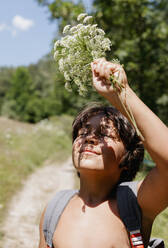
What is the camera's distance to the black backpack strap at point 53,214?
187cm

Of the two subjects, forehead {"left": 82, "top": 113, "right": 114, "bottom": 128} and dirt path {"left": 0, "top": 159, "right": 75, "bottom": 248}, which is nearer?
forehead {"left": 82, "top": 113, "right": 114, "bottom": 128}

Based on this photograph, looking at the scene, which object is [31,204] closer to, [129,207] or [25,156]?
[25,156]

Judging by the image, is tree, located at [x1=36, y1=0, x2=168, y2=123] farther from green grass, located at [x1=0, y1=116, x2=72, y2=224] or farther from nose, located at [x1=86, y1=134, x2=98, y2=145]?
nose, located at [x1=86, y1=134, x2=98, y2=145]

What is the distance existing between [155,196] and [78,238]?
0.51 meters

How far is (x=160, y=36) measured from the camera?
297 inches

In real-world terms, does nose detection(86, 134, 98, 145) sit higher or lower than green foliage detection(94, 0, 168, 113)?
lower

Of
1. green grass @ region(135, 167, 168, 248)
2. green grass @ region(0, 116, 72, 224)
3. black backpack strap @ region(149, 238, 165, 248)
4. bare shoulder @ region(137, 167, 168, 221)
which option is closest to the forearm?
bare shoulder @ region(137, 167, 168, 221)

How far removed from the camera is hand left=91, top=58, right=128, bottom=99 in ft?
4.83

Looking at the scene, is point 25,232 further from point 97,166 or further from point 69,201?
point 97,166

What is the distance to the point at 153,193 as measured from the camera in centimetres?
156

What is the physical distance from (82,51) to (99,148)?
56 centimetres

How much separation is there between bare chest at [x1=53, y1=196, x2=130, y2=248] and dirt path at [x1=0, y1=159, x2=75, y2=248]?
2902 millimetres

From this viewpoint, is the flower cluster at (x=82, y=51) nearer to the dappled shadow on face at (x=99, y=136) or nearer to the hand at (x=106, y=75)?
the hand at (x=106, y=75)

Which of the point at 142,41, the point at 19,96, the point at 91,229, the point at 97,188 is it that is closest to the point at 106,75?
the point at 97,188
